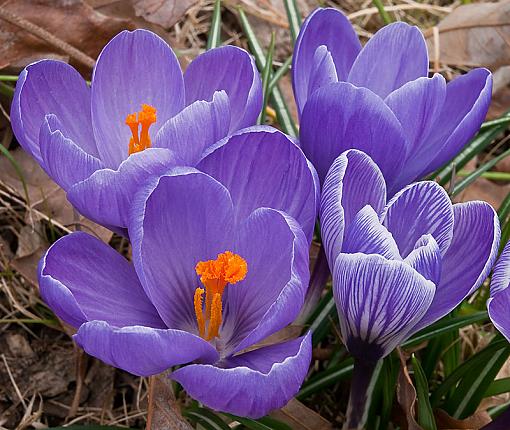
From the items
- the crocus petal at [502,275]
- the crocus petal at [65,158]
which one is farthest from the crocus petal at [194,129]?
the crocus petal at [502,275]

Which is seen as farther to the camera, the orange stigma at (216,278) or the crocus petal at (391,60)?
the crocus petal at (391,60)

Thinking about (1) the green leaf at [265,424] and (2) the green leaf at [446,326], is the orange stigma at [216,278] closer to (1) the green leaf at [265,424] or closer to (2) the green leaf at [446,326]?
(1) the green leaf at [265,424]

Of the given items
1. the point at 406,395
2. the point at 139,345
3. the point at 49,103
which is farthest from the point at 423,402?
the point at 49,103

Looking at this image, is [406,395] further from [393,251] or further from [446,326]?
[393,251]

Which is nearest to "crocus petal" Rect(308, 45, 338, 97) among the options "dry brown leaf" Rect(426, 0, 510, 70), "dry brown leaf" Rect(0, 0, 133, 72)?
"dry brown leaf" Rect(0, 0, 133, 72)

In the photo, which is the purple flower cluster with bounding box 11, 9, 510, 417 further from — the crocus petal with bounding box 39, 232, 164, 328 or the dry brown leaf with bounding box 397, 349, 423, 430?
the dry brown leaf with bounding box 397, 349, 423, 430

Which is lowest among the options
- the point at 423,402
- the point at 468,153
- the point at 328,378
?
the point at 328,378

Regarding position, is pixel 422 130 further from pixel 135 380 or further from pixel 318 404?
pixel 135 380
